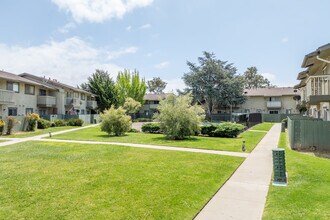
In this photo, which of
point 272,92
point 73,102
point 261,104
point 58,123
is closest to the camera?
point 58,123

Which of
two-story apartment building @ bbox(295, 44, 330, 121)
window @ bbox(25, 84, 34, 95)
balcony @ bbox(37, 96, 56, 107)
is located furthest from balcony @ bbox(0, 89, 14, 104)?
two-story apartment building @ bbox(295, 44, 330, 121)

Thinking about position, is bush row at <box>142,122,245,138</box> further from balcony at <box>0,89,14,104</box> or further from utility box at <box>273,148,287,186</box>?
balcony at <box>0,89,14,104</box>

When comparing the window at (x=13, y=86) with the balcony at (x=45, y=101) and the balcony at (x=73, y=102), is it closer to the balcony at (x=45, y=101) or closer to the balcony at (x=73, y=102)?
the balcony at (x=45, y=101)

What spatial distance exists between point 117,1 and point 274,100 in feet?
152

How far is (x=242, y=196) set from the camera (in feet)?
22.9

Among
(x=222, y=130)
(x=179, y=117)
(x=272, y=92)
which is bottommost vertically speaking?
(x=222, y=130)

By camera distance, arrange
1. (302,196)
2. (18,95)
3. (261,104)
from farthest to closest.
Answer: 1. (261,104)
2. (18,95)
3. (302,196)

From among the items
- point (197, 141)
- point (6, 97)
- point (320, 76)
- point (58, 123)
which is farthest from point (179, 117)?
point (6, 97)

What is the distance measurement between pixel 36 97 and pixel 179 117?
75.9 ft

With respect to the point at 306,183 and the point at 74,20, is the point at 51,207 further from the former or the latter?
the point at 74,20

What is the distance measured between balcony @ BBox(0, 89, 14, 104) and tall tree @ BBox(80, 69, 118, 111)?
65.9 ft

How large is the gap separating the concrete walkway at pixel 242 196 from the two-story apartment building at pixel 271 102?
46.8m

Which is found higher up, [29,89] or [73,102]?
[29,89]

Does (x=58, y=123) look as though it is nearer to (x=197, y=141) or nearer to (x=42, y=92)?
(x=42, y=92)
